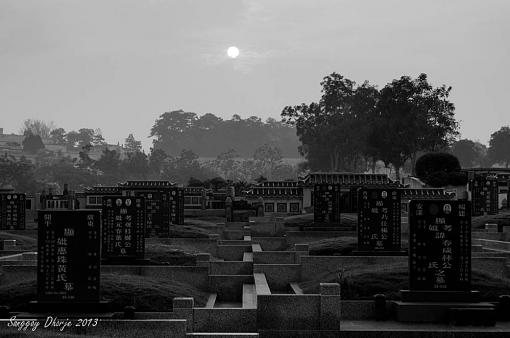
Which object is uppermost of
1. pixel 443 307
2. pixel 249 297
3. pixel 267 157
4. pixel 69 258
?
pixel 267 157

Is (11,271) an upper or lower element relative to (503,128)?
lower

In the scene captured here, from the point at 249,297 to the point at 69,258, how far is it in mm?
6311

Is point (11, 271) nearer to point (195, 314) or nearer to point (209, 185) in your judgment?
point (195, 314)

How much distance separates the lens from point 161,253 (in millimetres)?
35469

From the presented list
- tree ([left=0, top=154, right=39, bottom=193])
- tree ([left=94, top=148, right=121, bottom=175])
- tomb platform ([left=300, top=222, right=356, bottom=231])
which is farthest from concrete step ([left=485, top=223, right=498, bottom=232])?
tree ([left=94, top=148, right=121, bottom=175])

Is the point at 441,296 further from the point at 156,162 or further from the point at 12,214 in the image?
the point at 156,162

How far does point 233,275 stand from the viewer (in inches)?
1189

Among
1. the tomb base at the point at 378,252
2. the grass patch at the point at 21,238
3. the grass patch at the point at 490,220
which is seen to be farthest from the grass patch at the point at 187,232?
the grass patch at the point at 490,220

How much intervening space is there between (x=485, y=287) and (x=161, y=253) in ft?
48.4

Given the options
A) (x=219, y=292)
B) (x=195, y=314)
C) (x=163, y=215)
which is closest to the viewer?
(x=195, y=314)

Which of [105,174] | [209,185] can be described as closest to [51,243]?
[209,185]

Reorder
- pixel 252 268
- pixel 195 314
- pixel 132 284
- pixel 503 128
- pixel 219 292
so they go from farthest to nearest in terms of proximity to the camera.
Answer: pixel 503 128 < pixel 252 268 < pixel 219 292 < pixel 132 284 < pixel 195 314

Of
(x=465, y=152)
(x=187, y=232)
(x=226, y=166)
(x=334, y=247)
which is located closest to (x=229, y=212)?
(x=187, y=232)

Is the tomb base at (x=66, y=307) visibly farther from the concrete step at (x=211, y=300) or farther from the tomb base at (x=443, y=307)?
the tomb base at (x=443, y=307)
